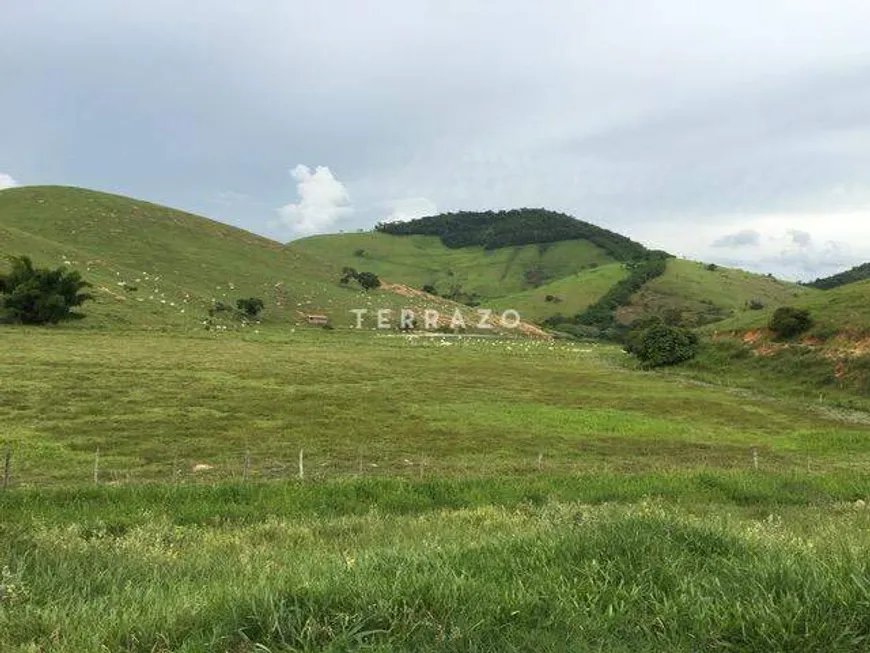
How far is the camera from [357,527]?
39.5 ft

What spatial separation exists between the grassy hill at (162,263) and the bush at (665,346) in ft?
181

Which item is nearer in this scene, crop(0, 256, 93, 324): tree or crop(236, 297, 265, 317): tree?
crop(0, 256, 93, 324): tree

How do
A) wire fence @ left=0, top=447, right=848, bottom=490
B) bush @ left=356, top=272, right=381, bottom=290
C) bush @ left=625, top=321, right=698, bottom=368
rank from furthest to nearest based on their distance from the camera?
bush @ left=356, top=272, right=381, bottom=290 → bush @ left=625, top=321, right=698, bottom=368 → wire fence @ left=0, top=447, right=848, bottom=490

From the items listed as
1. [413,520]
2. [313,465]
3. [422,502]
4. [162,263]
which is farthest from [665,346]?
[162,263]

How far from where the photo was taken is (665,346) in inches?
2783

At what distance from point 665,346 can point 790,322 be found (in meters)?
11.8

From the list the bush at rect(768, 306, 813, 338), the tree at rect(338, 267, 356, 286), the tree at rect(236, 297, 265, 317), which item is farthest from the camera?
the tree at rect(338, 267, 356, 286)

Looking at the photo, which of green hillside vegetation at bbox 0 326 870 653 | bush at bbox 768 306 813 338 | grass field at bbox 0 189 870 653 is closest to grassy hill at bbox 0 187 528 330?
grass field at bbox 0 189 870 653

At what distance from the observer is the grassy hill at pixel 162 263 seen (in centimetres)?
9752

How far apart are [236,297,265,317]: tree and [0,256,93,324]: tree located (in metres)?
32.2

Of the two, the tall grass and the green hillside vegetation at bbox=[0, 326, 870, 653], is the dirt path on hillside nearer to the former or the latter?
the green hillside vegetation at bbox=[0, 326, 870, 653]

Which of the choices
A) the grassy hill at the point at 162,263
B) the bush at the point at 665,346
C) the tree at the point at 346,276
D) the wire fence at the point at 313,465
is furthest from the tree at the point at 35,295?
the tree at the point at 346,276

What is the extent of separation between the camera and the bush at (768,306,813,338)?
65.0 metres

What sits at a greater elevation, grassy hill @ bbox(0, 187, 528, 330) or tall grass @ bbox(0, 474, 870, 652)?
grassy hill @ bbox(0, 187, 528, 330)
